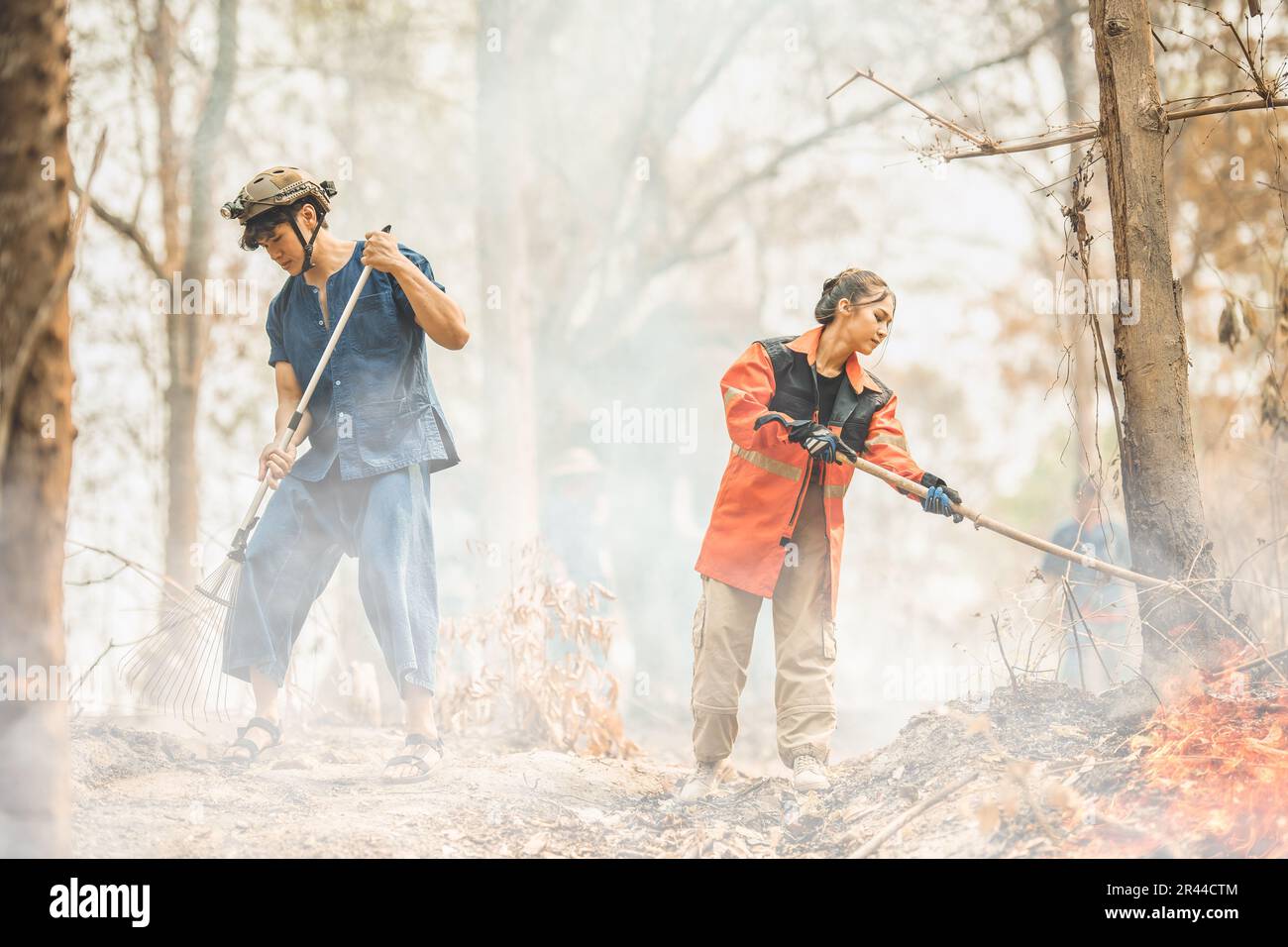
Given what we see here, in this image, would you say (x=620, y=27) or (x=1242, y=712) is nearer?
(x=1242, y=712)

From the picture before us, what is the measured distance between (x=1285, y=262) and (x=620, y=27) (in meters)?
9.59

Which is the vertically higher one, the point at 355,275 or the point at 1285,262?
the point at 1285,262

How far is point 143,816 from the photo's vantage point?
4.23 metres

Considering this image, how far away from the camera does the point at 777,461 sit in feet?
15.3

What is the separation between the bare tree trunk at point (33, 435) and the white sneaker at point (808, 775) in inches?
99.8

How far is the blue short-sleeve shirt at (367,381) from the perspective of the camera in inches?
187

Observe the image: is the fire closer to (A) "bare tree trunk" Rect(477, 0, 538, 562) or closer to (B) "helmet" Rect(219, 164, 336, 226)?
(B) "helmet" Rect(219, 164, 336, 226)

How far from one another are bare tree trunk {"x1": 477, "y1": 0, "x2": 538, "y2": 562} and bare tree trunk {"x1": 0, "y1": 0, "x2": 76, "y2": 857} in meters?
5.91

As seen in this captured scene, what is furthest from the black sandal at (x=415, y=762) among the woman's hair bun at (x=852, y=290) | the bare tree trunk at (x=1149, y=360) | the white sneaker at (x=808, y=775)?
the bare tree trunk at (x=1149, y=360)

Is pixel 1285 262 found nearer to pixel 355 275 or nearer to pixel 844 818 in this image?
pixel 844 818

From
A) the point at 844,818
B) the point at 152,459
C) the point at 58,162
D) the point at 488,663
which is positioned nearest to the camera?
the point at 58,162

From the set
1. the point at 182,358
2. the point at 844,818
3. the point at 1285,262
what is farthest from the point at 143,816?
the point at 1285,262

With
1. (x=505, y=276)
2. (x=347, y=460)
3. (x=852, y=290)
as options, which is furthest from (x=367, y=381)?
(x=505, y=276)

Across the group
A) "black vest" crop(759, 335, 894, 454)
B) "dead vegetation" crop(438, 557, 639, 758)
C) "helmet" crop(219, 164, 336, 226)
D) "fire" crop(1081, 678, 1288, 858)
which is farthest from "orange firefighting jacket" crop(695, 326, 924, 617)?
"helmet" crop(219, 164, 336, 226)
